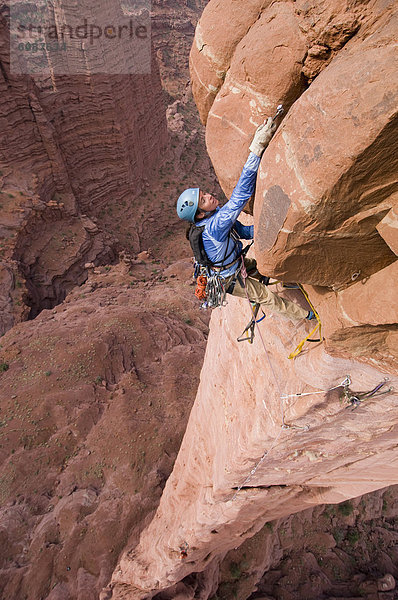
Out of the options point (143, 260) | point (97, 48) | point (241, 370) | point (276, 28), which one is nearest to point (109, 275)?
point (143, 260)

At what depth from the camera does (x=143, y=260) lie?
774 inches

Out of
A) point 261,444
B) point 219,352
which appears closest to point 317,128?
point 261,444

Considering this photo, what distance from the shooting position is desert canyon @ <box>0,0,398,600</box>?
2.34 metres

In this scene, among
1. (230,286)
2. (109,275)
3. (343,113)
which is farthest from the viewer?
(109,275)

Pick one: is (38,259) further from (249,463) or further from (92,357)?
(249,463)

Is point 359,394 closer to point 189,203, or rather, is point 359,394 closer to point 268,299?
point 268,299

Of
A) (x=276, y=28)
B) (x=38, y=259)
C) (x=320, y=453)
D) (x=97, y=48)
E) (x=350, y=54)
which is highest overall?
(x=97, y=48)

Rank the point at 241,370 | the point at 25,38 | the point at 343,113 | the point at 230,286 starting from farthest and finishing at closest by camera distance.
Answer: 1. the point at 25,38
2. the point at 241,370
3. the point at 230,286
4. the point at 343,113

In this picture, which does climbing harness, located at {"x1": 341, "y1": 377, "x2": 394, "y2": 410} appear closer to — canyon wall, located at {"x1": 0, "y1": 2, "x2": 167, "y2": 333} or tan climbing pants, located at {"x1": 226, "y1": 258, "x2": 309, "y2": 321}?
tan climbing pants, located at {"x1": 226, "y1": 258, "x2": 309, "y2": 321}

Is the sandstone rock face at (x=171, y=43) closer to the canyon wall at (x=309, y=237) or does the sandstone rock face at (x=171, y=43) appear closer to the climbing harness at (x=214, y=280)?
the climbing harness at (x=214, y=280)

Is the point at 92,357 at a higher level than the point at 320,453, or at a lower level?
higher

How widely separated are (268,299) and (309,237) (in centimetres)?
139

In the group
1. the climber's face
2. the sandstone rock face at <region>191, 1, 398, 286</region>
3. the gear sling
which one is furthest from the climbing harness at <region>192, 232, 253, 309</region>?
the sandstone rock face at <region>191, 1, 398, 286</region>

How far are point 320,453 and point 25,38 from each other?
2314cm
